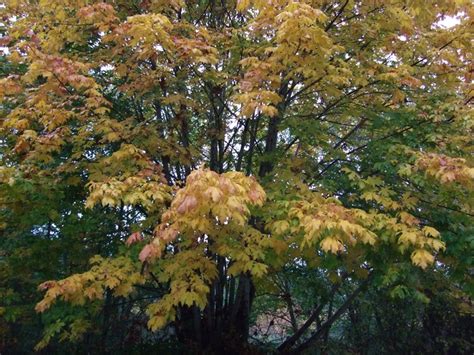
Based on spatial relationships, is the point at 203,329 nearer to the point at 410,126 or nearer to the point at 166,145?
the point at 166,145

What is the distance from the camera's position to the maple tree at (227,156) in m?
4.61

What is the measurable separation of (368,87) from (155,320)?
406 cm

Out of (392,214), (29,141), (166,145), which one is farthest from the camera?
(166,145)

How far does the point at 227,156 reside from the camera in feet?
26.0

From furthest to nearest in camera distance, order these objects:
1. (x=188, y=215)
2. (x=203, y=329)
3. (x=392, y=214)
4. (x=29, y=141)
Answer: (x=203, y=329)
(x=29, y=141)
(x=392, y=214)
(x=188, y=215)

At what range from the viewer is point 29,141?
18.8 ft

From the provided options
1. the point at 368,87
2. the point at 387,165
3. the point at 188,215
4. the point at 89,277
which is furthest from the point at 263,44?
the point at 89,277

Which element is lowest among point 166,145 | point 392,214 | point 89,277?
point 89,277

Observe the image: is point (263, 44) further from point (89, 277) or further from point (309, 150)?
point (89, 277)

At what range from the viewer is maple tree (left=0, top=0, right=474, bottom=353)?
4.61 meters

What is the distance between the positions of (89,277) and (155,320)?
795mm

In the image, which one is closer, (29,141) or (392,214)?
(392,214)

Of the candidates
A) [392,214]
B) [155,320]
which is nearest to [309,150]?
[392,214]

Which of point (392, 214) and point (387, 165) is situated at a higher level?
point (387, 165)
